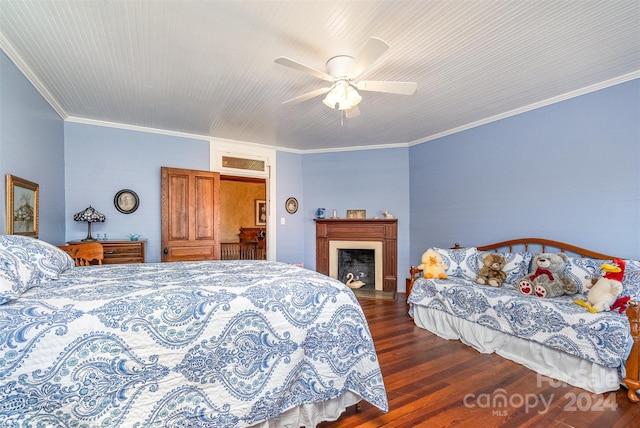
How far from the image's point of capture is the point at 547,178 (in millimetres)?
3158

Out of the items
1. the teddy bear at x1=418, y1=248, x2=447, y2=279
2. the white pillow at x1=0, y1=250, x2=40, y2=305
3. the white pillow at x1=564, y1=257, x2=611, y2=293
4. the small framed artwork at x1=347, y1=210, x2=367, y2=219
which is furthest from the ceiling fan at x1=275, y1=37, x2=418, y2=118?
the small framed artwork at x1=347, y1=210, x2=367, y2=219

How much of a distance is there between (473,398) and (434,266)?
5.36ft

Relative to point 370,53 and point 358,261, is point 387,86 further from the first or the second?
point 358,261

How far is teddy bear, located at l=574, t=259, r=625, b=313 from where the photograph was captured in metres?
2.10

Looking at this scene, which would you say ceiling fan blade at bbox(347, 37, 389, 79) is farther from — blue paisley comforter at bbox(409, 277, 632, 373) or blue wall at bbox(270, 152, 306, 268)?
blue wall at bbox(270, 152, 306, 268)

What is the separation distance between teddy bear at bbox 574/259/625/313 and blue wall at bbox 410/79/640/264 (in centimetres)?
66

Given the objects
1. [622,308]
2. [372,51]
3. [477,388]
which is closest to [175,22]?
[372,51]

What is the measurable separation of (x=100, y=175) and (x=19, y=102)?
4.90ft

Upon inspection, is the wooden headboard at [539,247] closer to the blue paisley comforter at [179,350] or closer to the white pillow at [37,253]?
the blue paisley comforter at [179,350]

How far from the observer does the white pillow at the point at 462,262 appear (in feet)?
11.1

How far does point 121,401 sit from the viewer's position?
119 centimetres

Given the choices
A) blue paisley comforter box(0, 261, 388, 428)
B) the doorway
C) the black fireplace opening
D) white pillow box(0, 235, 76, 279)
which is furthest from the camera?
the doorway

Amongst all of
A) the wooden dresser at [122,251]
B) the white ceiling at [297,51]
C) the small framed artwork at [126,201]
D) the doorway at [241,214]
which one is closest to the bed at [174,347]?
the white ceiling at [297,51]

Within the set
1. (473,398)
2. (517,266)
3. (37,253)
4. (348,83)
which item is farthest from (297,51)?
(517,266)
